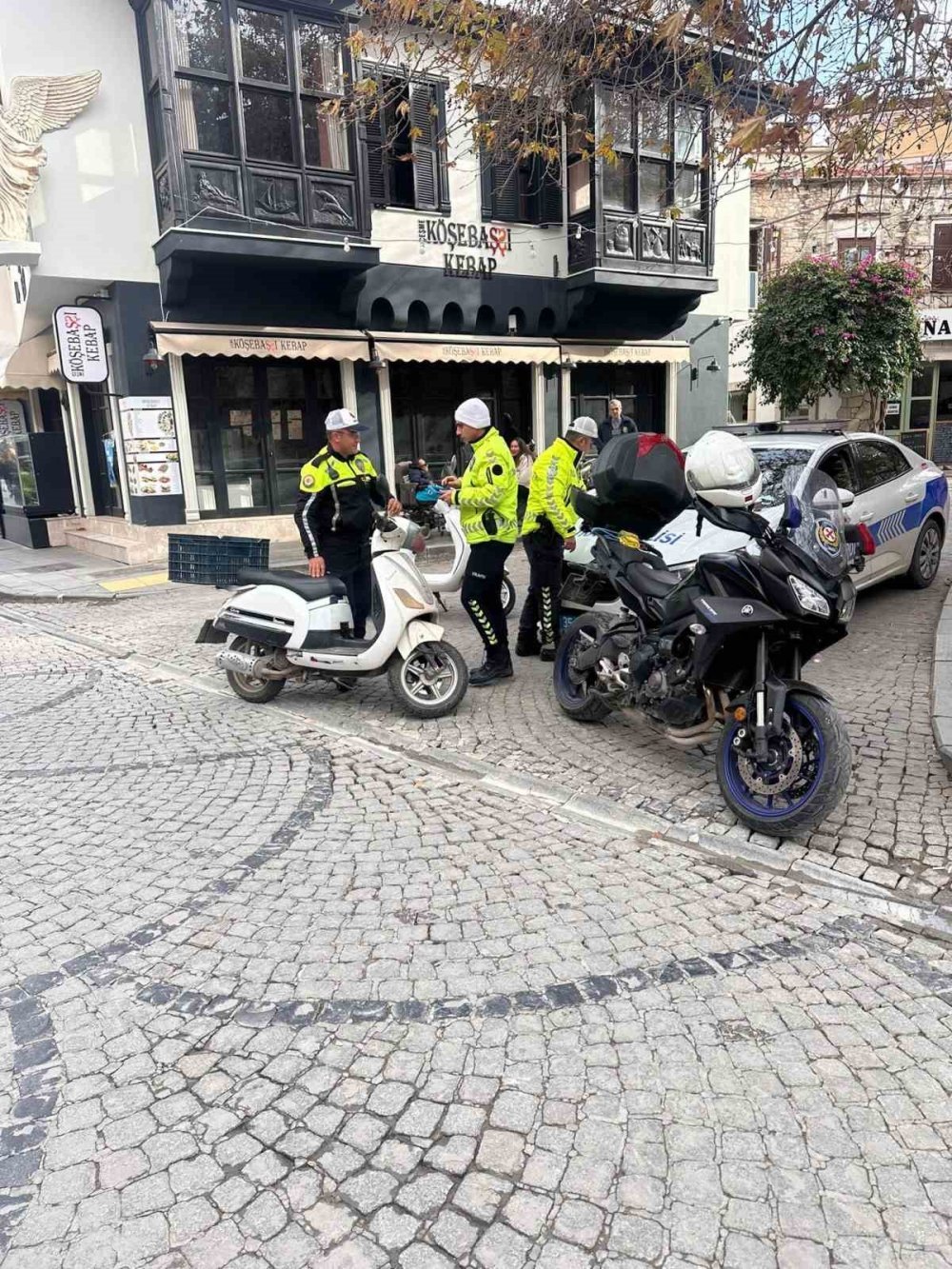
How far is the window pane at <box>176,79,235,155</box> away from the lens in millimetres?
13148

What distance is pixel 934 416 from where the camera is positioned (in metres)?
27.4

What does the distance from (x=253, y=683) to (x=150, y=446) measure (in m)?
9.03

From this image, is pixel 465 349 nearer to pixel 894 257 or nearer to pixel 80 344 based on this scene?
pixel 80 344

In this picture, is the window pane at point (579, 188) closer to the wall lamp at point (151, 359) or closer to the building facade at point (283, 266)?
the building facade at point (283, 266)

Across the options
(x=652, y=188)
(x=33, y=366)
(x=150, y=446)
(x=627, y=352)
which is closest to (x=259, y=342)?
(x=150, y=446)

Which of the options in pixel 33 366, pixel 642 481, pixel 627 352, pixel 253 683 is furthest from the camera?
pixel 627 352

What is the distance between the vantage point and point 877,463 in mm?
8523

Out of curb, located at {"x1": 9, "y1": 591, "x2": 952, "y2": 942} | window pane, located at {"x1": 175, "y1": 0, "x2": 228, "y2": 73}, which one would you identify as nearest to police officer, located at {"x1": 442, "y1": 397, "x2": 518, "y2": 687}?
curb, located at {"x1": 9, "y1": 591, "x2": 952, "y2": 942}

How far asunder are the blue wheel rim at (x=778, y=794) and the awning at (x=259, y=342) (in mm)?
11922

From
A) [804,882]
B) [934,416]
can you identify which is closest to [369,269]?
[804,882]

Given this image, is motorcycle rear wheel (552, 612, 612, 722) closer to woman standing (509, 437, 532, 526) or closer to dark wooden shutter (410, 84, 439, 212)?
woman standing (509, 437, 532, 526)

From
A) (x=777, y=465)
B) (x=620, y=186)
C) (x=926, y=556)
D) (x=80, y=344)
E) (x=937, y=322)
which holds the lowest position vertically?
(x=926, y=556)

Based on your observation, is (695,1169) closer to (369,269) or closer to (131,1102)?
(131,1102)

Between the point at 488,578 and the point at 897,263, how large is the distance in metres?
16.9
